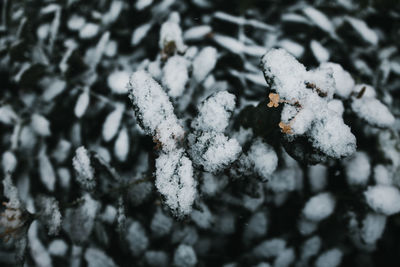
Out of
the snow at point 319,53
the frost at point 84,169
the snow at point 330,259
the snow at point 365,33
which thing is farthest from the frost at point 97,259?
the snow at point 365,33

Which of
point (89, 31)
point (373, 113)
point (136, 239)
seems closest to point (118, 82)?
point (89, 31)

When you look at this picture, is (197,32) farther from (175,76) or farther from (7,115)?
(7,115)

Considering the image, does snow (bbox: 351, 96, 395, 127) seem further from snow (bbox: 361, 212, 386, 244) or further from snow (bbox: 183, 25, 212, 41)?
snow (bbox: 183, 25, 212, 41)

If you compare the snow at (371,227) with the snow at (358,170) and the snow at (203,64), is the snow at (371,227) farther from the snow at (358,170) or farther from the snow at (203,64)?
the snow at (203,64)

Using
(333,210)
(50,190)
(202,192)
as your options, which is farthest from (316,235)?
(50,190)

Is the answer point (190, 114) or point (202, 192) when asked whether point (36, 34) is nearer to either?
point (190, 114)

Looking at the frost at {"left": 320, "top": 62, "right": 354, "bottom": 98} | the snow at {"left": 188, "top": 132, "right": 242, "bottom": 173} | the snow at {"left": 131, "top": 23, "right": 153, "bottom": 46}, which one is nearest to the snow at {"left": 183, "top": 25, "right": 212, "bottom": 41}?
the snow at {"left": 131, "top": 23, "right": 153, "bottom": 46}
